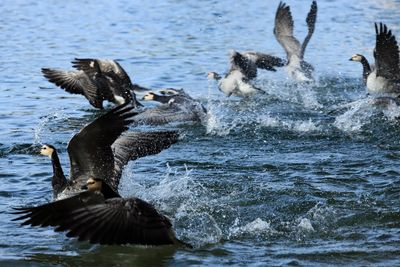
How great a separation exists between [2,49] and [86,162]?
1105cm

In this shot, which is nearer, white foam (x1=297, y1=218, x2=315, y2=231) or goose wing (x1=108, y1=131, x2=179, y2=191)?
white foam (x1=297, y1=218, x2=315, y2=231)

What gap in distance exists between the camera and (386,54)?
13.6 m

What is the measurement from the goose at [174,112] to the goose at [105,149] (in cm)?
265

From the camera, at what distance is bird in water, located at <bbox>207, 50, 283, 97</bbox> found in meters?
14.6

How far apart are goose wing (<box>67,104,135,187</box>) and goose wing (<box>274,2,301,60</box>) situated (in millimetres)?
9221

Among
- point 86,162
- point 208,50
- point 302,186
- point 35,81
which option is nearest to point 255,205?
point 302,186

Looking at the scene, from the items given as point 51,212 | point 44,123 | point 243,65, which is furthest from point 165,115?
point 51,212

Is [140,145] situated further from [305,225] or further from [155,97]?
[155,97]

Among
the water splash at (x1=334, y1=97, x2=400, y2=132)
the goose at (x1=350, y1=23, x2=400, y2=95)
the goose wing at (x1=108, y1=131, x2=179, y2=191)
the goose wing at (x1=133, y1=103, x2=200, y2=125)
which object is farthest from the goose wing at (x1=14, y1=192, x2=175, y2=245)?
the goose at (x1=350, y1=23, x2=400, y2=95)

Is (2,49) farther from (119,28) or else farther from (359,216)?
(359,216)

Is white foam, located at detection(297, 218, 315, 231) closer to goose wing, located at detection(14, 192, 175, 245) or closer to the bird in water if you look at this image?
goose wing, located at detection(14, 192, 175, 245)

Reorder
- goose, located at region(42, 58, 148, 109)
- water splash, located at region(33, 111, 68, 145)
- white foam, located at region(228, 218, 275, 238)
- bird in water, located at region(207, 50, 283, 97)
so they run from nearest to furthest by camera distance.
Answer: white foam, located at region(228, 218, 275, 238) < water splash, located at region(33, 111, 68, 145) < goose, located at region(42, 58, 148, 109) < bird in water, located at region(207, 50, 283, 97)

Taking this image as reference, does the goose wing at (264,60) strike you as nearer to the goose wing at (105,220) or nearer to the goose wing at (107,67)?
the goose wing at (107,67)

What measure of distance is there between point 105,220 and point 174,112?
556 centimetres
